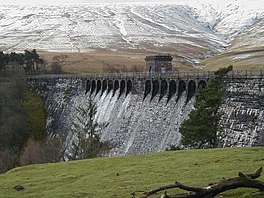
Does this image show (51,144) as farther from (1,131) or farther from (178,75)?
(1,131)

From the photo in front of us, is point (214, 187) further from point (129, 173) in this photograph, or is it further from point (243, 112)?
point (243, 112)

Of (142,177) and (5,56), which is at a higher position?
(5,56)

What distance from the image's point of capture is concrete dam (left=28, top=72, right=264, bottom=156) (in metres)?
47.2

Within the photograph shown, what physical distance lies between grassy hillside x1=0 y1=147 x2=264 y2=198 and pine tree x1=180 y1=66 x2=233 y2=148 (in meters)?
9.15

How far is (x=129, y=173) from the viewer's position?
1096 inches

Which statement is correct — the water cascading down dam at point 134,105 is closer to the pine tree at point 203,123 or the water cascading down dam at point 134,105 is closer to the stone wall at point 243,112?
the stone wall at point 243,112

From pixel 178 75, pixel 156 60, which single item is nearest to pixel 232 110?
pixel 178 75

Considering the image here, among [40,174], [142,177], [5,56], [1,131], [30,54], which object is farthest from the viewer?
[30,54]

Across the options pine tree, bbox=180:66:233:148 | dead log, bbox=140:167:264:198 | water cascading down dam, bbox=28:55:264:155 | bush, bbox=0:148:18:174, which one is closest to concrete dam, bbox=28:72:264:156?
water cascading down dam, bbox=28:55:264:155

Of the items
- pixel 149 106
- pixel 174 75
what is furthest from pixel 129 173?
pixel 149 106

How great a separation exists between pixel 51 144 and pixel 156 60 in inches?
1177

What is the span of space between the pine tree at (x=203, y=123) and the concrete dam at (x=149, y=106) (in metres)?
2.13

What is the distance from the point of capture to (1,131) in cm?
8238

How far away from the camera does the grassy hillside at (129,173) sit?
2355 cm
